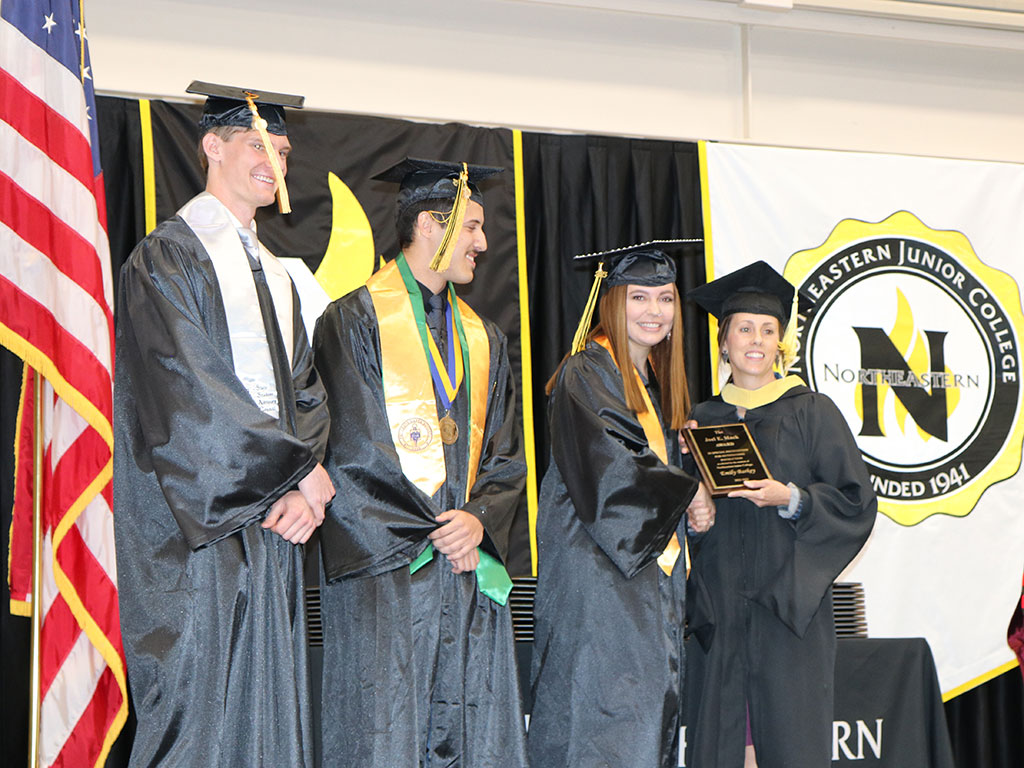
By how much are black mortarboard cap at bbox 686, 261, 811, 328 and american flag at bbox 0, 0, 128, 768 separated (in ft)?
6.39

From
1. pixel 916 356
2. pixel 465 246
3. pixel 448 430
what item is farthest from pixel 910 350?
pixel 448 430

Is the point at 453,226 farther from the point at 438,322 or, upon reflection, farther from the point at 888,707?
the point at 888,707

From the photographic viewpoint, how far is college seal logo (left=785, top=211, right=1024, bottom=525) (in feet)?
18.3

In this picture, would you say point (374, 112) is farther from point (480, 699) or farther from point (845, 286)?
point (480, 699)

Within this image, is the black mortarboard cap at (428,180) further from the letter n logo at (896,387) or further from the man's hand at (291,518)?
the letter n logo at (896,387)

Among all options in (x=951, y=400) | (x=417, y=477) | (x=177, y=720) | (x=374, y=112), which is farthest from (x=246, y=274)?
(x=951, y=400)

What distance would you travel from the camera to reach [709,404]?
13.4 ft

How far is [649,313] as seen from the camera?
3.78 meters

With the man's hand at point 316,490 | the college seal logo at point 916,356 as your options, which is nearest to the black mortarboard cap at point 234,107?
the man's hand at point 316,490

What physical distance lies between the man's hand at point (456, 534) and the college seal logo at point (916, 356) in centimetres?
275

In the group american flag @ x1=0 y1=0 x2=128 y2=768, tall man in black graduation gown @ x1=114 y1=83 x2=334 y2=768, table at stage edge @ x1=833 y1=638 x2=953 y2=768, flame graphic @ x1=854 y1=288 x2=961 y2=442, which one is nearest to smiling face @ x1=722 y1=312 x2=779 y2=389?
table at stage edge @ x1=833 y1=638 x2=953 y2=768

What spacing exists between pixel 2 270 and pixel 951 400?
4224 mm

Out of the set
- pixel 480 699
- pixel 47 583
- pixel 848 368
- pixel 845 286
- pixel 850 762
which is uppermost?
pixel 845 286

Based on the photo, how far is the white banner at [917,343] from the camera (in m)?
5.51
